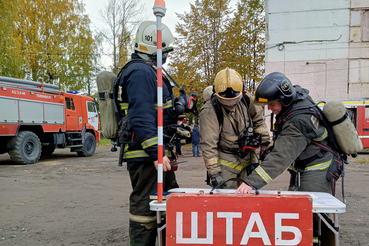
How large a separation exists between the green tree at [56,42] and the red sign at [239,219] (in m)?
22.3

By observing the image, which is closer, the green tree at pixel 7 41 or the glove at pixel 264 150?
the glove at pixel 264 150

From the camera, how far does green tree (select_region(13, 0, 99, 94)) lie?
2127 cm

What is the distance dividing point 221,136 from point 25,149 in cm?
1027

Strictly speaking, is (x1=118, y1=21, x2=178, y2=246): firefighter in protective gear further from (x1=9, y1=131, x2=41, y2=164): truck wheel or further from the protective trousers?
(x1=9, y1=131, x2=41, y2=164): truck wheel

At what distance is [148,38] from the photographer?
117 inches

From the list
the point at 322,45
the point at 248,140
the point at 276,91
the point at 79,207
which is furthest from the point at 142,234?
the point at 322,45

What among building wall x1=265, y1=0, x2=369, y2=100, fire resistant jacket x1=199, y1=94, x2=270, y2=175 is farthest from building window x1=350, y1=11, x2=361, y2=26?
fire resistant jacket x1=199, y1=94, x2=270, y2=175

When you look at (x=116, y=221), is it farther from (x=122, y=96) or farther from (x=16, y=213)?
(x=122, y=96)

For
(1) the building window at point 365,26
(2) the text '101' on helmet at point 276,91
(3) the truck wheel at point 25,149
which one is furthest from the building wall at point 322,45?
(2) the text '101' on helmet at point 276,91

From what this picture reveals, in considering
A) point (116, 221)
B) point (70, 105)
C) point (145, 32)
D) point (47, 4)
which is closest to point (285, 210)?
point (145, 32)

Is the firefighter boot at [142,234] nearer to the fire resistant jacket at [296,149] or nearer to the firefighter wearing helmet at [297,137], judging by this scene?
the fire resistant jacket at [296,149]

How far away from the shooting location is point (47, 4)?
2186 centimetres

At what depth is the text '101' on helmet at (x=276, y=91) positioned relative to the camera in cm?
257

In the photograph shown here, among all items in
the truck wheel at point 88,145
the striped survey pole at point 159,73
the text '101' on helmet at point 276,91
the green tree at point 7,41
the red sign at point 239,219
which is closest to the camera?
the red sign at point 239,219
